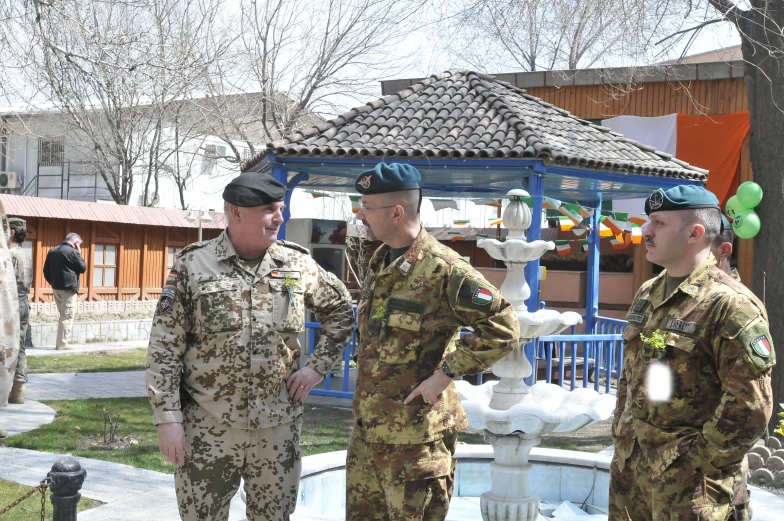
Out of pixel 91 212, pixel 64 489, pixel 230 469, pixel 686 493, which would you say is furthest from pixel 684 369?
pixel 91 212

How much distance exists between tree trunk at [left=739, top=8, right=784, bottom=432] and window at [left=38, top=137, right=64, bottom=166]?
23933 millimetres

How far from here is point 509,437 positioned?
16.1 ft

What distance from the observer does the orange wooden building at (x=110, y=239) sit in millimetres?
17000

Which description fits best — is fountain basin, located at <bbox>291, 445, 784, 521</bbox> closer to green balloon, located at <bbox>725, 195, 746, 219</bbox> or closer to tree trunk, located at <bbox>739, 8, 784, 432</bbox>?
tree trunk, located at <bbox>739, 8, 784, 432</bbox>

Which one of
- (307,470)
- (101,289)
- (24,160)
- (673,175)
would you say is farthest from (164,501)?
(24,160)

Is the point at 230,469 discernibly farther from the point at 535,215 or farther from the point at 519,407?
the point at 535,215

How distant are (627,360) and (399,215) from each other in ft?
3.65

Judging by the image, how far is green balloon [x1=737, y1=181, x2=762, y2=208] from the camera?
8.89 metres

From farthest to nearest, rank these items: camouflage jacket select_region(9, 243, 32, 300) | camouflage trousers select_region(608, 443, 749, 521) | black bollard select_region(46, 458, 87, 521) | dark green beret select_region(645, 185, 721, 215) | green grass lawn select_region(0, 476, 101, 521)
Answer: camouflage jacket select_region(9, 243, 32, 300) → green grass lawn select_region(0, 476, 101, 521) → black bollard select_region(46, 458, 87, 521) → dark green beret select_region(645, 185, 721, 215) → camouflage trousers select_region(608, 443, 749, 521)

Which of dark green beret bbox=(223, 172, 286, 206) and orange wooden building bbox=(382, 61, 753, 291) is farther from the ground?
orange wooden building bbox=(382, 61, 753, 291)

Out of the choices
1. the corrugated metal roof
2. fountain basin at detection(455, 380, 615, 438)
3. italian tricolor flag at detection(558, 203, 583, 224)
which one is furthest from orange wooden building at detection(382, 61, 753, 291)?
fountain basin at detection(455, 380, 615, 438)

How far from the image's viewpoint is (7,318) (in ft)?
8.30

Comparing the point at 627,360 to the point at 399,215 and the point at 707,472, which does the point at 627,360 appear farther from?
the point at 399,215

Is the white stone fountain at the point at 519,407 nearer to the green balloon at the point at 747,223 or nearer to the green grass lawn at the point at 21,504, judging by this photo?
the green grass lawn at the point at 21,504
